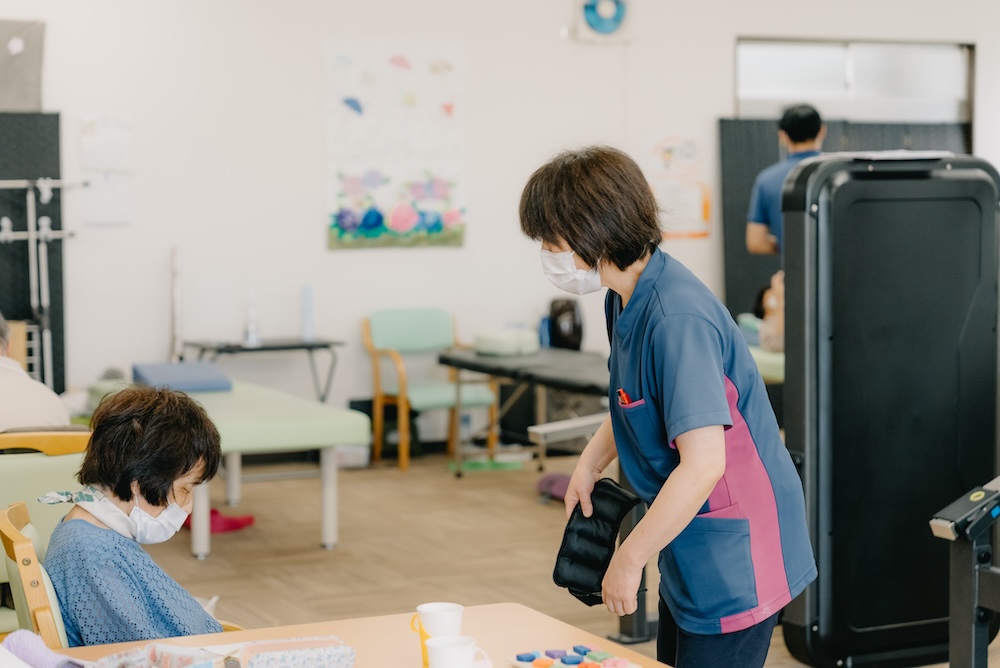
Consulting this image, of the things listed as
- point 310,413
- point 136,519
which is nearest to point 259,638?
point 136,519

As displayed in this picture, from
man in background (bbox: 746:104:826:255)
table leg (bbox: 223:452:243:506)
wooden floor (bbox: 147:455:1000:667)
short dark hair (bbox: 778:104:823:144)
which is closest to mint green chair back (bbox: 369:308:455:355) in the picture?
wooden floor (bbox: 147:455:1000:667)

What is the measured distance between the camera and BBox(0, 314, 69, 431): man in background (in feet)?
10.3

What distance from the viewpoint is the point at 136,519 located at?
6.26ft

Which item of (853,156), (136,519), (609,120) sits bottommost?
(136,519)

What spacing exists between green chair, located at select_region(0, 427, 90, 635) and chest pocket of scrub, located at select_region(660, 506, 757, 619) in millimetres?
1601

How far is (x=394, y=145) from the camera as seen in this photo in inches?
258

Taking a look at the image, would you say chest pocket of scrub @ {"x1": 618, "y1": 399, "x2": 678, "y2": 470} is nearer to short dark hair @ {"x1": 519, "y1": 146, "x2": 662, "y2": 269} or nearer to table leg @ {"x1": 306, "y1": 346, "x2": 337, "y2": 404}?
short dark hair @ {"x1": 519, "y1": 146, "x2": 662, "y2": 269}

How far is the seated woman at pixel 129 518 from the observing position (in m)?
1.83

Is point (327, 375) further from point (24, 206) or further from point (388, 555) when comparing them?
point (388, 555)

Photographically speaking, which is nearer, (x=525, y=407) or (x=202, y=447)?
(x=202, y=447)

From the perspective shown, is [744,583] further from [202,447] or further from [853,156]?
[853,156]

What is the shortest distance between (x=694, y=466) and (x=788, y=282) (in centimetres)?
160

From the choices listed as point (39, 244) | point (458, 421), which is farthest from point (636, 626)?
point (39, 244)

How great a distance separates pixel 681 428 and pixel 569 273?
0.92ft
